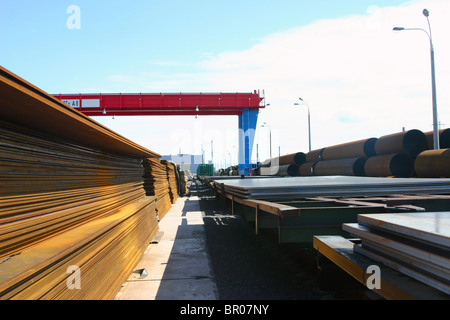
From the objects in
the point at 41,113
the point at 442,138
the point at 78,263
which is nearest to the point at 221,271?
the point at 78,263

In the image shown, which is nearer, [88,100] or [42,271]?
[42,271]

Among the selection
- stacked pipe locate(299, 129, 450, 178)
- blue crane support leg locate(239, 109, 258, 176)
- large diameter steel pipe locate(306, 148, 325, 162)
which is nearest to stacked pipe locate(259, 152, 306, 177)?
large diameter steel pipe locate(306, 148, 325, 162)

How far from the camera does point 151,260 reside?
6.18 m

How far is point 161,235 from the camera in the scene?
820 centimetres

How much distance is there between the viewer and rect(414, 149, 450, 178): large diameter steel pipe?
25.7ft

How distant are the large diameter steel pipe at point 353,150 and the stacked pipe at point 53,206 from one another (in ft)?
31.2

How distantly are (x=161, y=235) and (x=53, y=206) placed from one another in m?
4.88

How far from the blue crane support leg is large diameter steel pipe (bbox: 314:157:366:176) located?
12.0m

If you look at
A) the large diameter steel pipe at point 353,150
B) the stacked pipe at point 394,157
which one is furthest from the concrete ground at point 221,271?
the large diameter steel pipe at point 353,150

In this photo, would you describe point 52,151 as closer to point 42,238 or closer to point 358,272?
point 42,238

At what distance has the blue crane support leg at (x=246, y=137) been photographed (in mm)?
26625

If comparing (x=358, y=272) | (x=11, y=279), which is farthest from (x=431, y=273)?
(x=11, y=279)

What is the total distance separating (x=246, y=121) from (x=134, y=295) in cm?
2285
